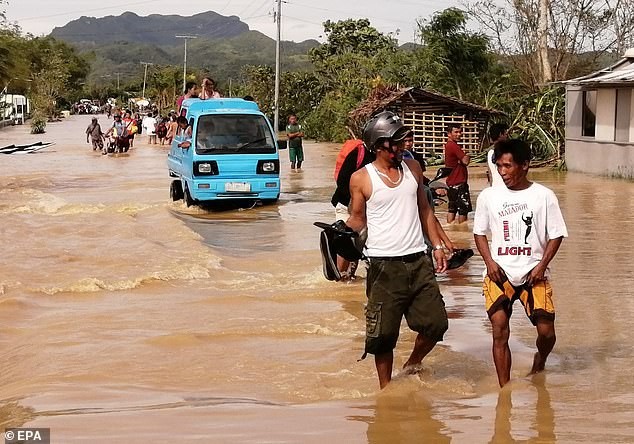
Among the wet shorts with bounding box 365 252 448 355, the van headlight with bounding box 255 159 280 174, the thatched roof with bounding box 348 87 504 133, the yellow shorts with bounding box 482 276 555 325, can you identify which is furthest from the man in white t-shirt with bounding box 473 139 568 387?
the thatched roof with bounding box 348 87 504 133

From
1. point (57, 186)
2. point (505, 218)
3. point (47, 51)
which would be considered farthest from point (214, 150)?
point (47, 51)

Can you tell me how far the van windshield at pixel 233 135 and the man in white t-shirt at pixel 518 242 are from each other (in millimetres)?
12357

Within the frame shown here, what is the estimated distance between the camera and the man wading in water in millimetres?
6199

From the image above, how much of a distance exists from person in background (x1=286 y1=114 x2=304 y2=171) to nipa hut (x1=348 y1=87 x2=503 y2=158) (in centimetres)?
245

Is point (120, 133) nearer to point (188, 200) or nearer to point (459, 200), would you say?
point (188, 200)

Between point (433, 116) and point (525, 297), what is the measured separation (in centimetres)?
2638

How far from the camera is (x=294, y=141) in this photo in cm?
2930

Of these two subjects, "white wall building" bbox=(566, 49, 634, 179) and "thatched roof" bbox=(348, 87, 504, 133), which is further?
"thatched roof" bbox=(348, 87, 504, 133)

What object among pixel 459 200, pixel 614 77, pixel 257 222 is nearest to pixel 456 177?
pixel 459 200

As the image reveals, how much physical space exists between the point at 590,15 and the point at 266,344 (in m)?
31.9

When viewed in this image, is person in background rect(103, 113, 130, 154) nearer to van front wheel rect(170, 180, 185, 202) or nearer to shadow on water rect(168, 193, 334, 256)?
shadow on water rect(168, 193, 334, 256)

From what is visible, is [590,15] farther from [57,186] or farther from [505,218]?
[505,218]

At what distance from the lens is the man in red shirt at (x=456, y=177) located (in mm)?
14461
